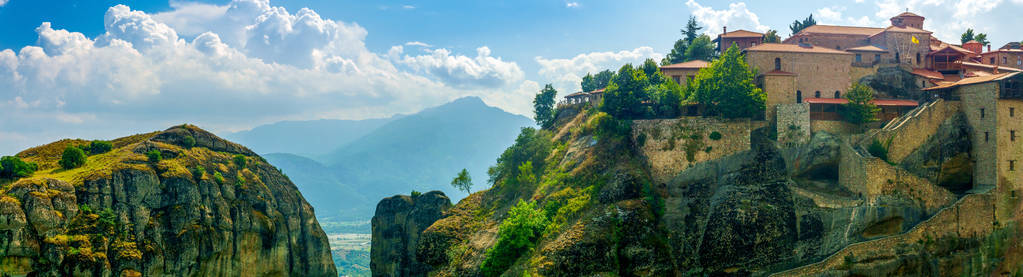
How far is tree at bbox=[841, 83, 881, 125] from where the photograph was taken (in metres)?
58.5

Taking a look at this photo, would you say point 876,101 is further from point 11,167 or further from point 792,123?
point 11,167

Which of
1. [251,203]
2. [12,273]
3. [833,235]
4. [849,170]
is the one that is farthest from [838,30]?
[12,273]

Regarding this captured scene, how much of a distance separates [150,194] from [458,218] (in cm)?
3117

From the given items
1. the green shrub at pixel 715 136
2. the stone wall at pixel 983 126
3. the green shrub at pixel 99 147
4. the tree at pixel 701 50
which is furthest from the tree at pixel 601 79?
the green shrub at pixel 99 147

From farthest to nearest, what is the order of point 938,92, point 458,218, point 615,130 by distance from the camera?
1. point 458,218
2. point 615,130
3. point 938,92

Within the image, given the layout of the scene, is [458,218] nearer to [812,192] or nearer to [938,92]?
[812,192]

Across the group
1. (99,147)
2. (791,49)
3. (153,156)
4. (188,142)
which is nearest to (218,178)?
(188,142)

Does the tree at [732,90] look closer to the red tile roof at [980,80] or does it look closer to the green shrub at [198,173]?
the red tile roof at [980,80]

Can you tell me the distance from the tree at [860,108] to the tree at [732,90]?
7.61m

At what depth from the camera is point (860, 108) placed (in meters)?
58.6

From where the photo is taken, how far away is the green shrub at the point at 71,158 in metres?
65.2

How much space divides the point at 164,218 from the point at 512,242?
36564 mm

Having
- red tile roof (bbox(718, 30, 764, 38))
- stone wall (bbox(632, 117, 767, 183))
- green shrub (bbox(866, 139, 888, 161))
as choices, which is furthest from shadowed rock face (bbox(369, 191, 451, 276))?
green shrub (bbox(866, 139, 888, 161))

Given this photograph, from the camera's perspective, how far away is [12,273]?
5534 cm
